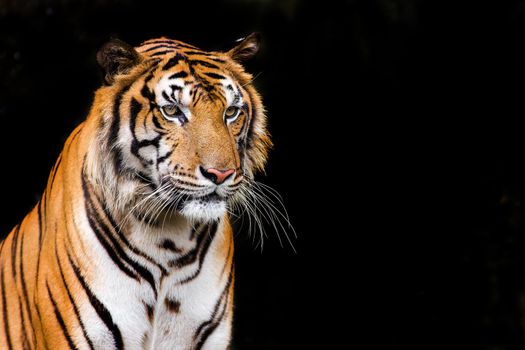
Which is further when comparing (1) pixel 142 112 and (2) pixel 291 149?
(2) pixel 291 149

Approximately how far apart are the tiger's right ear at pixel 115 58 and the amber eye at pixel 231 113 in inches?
13.6

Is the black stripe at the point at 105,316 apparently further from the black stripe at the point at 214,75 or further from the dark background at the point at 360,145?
the dark background at the point at 360,145

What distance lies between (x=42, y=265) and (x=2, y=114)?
2310 mm

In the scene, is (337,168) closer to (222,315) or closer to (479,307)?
(479,307)

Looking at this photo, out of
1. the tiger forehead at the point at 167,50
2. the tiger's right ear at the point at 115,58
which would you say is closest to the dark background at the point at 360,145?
the tiger forehead at the point at 167,50

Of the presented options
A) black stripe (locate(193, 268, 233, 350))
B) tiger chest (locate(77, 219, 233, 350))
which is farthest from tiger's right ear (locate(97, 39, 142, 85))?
black stripe (locate(193, 268, 233, 350))

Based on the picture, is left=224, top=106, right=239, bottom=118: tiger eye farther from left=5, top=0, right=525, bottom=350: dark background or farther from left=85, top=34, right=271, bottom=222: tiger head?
left=5, top=0, right=525, bottom=350: dark background

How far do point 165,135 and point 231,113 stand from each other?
27 centimetres

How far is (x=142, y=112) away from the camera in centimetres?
316

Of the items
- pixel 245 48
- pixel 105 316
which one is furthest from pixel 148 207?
pixel 245 48

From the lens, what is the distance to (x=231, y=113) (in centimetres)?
326

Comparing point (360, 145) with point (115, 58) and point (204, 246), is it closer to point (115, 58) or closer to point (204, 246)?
point (204, 246)

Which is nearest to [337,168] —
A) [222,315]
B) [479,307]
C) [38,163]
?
[479,307]

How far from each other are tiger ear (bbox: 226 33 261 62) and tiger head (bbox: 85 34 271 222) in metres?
0.19
